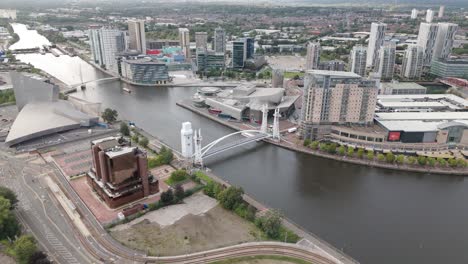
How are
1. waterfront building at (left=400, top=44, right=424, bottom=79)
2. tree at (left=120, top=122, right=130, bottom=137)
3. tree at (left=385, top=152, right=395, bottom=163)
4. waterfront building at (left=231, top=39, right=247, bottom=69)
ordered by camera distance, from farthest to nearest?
1. waterfront building at (left=231, top=39, right=247, bottom=69)
2. waterfront building at (left=400, top=44, right=424, bottom=79)
3. tree at (left=120, top=122, right=130, bottom=137)
4. tree at (left=385, top=152, right=395, bottom=163)

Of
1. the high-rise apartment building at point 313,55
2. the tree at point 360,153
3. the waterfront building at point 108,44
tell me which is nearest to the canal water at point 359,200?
the tree at point 360,153

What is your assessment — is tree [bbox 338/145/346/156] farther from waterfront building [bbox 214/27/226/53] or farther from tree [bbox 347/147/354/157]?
waterfront building [bbox 214/27/226/53]

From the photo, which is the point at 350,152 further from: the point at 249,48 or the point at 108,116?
the point at 249,48

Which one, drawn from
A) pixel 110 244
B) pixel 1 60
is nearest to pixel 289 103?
pixel 110 244

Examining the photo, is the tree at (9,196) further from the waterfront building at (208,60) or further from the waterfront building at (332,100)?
the waterfront building at (208,60)

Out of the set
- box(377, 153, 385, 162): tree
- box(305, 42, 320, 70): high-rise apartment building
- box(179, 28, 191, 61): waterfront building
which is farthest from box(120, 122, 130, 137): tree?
box(179, 28, 191, 61): waterfront building

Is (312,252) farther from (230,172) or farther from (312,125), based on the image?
(312,125)
